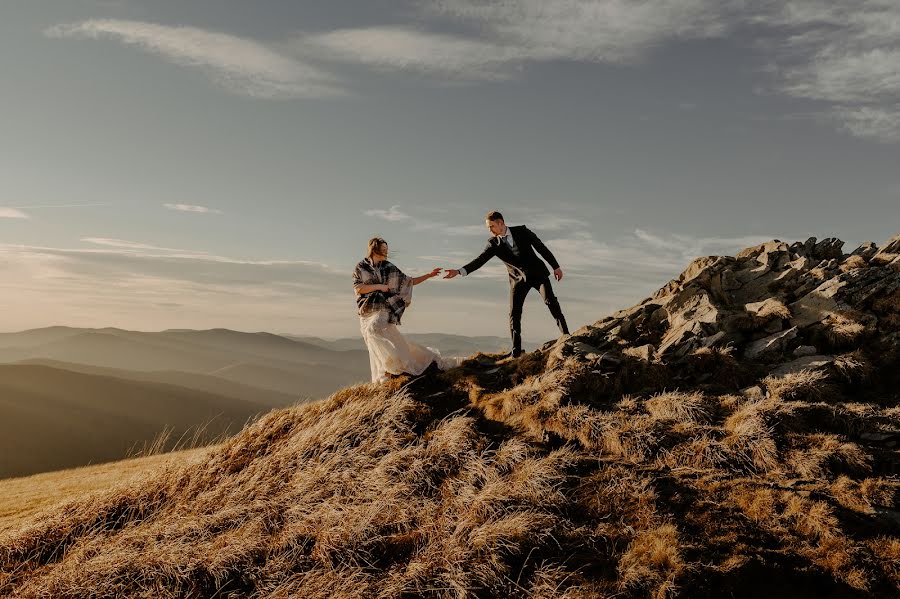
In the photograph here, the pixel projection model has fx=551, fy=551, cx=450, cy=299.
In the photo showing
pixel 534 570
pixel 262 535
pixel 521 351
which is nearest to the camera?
pixel 534 570

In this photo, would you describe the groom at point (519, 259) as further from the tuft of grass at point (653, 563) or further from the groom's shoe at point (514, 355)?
the tuft of grass at point (653, 563)

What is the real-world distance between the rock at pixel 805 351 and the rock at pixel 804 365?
0.54ft

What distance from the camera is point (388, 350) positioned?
1084 centimetres

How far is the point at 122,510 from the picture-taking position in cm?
950

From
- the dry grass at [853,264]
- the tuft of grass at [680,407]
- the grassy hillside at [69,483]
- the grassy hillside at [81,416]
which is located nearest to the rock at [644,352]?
the tuft of grass at [680,407]

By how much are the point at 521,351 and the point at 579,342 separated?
1.44 meters

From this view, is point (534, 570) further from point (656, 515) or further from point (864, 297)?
point (864, 297)

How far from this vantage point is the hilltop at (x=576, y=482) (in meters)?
5.86

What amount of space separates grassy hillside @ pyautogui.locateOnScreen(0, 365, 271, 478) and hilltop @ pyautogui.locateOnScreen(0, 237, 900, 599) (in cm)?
3806

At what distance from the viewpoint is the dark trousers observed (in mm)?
11406

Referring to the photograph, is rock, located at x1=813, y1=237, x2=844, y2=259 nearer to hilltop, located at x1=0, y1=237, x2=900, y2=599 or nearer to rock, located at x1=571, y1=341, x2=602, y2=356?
hilltop, located at x1=0, y1=237, x2=900, y2=599

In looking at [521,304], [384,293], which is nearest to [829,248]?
[521,304]

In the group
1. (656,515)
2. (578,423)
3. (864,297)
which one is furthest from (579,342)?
(864,297)

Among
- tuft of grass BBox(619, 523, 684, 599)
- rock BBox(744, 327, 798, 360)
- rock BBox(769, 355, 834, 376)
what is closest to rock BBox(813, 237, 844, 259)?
rock BBox(744, 327, 798, 360)
